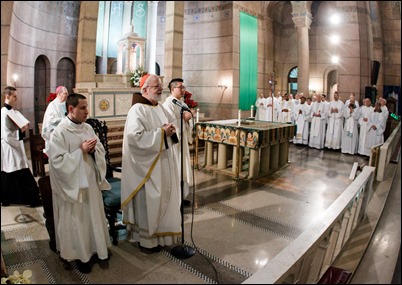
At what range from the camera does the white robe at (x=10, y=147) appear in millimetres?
4160

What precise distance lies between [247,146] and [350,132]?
4.65 meters

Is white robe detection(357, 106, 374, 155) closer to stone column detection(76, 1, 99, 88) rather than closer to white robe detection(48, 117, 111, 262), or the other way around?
stone column detection(76, 1, 99, 88)

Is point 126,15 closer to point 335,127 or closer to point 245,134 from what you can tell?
point 245,134

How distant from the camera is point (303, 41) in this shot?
11234mm

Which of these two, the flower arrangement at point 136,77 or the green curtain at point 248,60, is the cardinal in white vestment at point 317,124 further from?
the flower arrangement at point 136,77

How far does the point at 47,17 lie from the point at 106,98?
4.83m

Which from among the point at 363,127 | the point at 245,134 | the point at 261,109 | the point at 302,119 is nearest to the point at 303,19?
the point at 261,109

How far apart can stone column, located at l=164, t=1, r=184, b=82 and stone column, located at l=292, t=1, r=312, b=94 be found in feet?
13.6

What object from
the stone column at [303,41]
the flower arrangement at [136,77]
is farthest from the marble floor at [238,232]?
the stone column at [303,41]

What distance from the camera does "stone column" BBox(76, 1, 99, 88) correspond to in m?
8.89

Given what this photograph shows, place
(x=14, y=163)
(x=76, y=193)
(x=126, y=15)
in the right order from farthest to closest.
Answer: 1. (x=126, y=15)
2. (x=14, y=163)
3. (x=76, y=193)

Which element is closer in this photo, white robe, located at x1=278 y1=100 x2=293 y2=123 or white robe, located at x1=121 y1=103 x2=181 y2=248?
white robe, located at x1=121 y1=103 x2=181 y2=248

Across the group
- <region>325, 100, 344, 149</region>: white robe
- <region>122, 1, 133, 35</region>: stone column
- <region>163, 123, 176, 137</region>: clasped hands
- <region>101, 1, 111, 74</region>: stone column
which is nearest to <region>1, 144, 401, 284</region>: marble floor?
<region>163, 123, 176, 137</region>: clasped hands

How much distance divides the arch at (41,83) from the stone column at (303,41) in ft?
30.0
